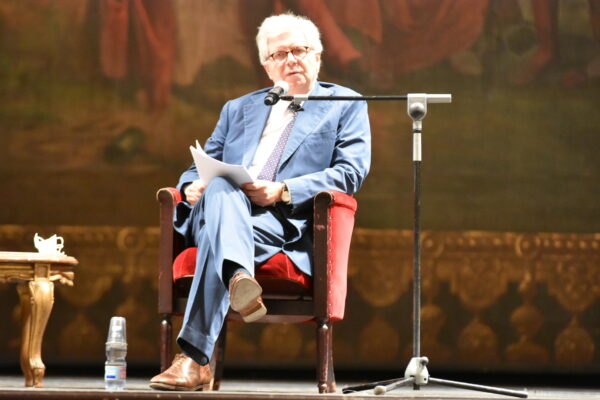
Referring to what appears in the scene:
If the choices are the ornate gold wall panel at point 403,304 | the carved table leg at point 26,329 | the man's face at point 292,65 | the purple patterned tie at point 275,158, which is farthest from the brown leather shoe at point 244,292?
the ornate gold wall panel at point 403,304

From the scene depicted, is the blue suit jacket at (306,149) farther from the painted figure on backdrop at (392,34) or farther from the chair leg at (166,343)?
the painted figure on backdrop at (392,34)

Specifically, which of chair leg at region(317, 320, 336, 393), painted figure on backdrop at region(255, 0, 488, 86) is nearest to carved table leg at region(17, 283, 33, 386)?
chair leg at region(317, 320, 336, 393)

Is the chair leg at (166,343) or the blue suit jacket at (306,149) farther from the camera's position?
Answer: the blue suit jacket at (306,149)

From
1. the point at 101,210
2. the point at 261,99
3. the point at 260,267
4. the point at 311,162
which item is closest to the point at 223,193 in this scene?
the point at 260,267

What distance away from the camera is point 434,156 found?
5320 mm

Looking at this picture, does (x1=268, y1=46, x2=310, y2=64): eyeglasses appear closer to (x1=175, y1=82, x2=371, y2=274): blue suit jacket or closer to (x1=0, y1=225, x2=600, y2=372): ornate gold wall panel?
(x1=175, y1=82, x2=371, y2=274): blue suit jacket

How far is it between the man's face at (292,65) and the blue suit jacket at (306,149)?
77 mm

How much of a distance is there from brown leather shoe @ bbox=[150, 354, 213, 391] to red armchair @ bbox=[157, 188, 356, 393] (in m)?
0.32

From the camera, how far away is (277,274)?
3.38 meters

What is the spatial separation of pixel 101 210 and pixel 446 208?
1.92 m

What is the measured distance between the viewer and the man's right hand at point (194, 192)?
3.59 metres

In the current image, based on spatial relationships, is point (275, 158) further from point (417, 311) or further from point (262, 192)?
point (417, 311)

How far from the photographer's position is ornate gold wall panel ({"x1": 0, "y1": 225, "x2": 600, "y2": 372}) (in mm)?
5215

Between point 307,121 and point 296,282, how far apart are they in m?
0.73
